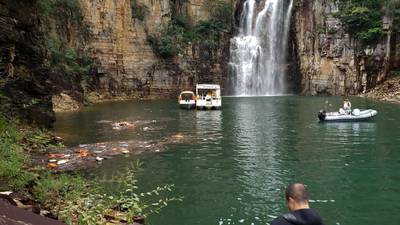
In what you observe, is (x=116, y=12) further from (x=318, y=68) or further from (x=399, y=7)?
(x=399, y=7)

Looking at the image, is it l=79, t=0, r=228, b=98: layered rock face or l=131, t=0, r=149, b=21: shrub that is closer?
l=79, t=0, r=228, b=98: layered rock face

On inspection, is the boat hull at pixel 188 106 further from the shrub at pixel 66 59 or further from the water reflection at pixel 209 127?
the shrub at pixel 66 59

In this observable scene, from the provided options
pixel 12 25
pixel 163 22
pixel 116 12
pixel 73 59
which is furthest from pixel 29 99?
pixel 163 22

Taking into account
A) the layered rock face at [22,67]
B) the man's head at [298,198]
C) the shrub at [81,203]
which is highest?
the layered rock face at [22,67]

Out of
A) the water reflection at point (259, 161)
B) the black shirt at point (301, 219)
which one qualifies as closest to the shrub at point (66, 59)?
the water reflection at point (259, 161)

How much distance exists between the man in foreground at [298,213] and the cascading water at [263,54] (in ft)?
214

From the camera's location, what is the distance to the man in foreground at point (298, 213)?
496 centimetres

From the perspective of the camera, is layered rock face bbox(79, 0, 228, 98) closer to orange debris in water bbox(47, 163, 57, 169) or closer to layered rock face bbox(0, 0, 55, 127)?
layered rock face bbox(0, 0, 55, 127)

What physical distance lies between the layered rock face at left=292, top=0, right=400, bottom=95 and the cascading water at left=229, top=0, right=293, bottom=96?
99.8 inches

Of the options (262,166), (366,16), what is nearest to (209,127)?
(262,166)

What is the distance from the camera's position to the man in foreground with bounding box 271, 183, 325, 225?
4957 mm

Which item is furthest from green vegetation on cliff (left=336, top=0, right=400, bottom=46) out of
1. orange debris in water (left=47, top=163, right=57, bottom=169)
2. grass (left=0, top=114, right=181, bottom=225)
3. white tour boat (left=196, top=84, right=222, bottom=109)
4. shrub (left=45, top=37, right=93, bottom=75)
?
grass (left=0, top=114, right=181, bottom=225)

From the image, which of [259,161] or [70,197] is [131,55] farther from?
[70,197]

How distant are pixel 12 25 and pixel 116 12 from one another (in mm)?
45272
